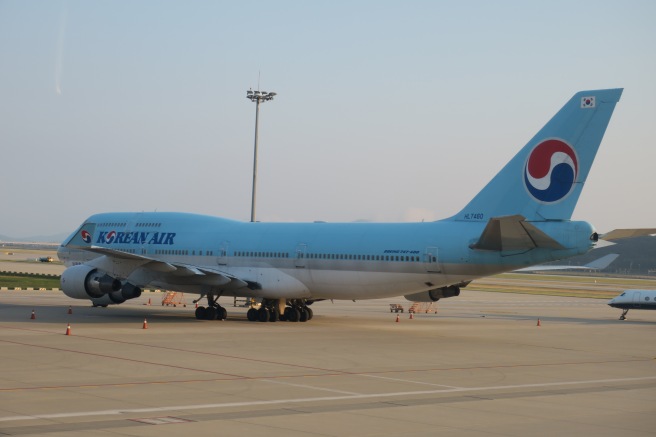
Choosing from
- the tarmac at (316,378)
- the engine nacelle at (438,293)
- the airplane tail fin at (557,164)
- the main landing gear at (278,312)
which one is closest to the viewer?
the tarmac at (316,378)

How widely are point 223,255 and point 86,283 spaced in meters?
5.57

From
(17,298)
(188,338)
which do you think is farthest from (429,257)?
(17,298)

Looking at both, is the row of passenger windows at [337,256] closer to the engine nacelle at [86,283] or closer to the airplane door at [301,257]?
the airplane door at [301,257]

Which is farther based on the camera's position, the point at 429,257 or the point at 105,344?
the point at 429,257

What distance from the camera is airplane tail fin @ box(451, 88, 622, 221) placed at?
1185 inches

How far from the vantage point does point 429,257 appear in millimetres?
32156

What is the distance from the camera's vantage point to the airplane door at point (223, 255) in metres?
38.3

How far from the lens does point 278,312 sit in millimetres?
37406

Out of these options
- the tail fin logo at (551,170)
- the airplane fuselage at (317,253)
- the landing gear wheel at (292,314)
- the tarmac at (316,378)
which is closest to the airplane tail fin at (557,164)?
the tail fin logo at (551,170)

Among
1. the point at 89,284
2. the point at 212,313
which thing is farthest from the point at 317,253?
the point at 89,284

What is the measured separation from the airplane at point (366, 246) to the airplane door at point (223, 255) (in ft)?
0.13

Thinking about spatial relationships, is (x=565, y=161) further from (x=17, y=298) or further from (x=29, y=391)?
(x=17, y=298)

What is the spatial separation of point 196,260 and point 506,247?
14.4 m

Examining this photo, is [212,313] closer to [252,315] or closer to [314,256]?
[252,315]
